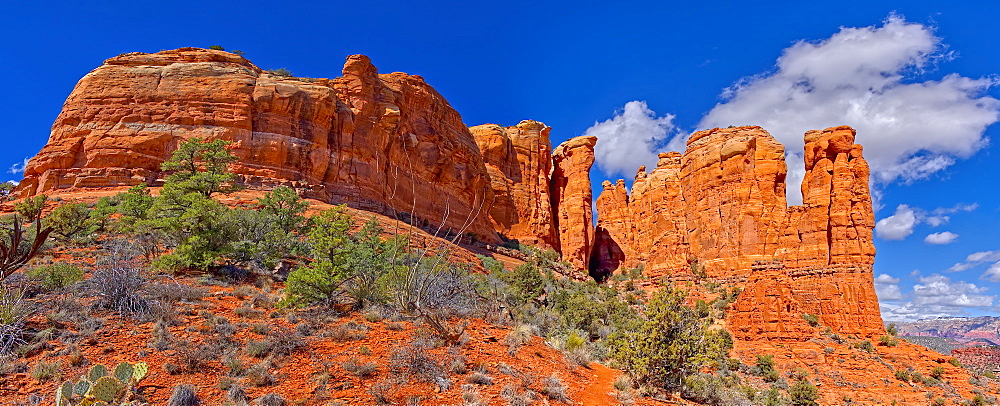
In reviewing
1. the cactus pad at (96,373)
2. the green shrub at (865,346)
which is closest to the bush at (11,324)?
the cactus pad at (96,373)

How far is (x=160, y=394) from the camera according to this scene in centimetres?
741

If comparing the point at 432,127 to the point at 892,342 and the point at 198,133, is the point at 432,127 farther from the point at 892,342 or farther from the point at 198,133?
the point at 892,342

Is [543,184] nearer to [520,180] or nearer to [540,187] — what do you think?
[540,187]

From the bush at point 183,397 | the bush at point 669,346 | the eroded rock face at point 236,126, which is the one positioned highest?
the eroded rock face at point 236,126

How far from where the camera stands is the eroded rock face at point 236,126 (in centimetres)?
3064

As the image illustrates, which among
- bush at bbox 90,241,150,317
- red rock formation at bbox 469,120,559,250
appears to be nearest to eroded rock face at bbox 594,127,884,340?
red rock formation at bbox 469,120,559,250

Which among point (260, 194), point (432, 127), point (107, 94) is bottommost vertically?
point (260, 194)

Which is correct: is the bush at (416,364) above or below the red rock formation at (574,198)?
below

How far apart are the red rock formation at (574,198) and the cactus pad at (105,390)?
54.7 meters

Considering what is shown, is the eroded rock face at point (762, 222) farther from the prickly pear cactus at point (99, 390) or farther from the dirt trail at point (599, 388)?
the prickly pear cactus at point (99, 390)

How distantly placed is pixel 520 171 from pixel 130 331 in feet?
171

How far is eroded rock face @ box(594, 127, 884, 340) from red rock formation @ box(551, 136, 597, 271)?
23.4 feet

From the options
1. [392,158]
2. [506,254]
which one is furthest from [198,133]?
[506,254]

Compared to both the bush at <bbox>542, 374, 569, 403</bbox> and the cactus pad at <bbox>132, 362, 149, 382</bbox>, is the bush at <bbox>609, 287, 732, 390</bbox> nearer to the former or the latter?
the bush at <bbox>542, 374, 569, 403</bbox>
